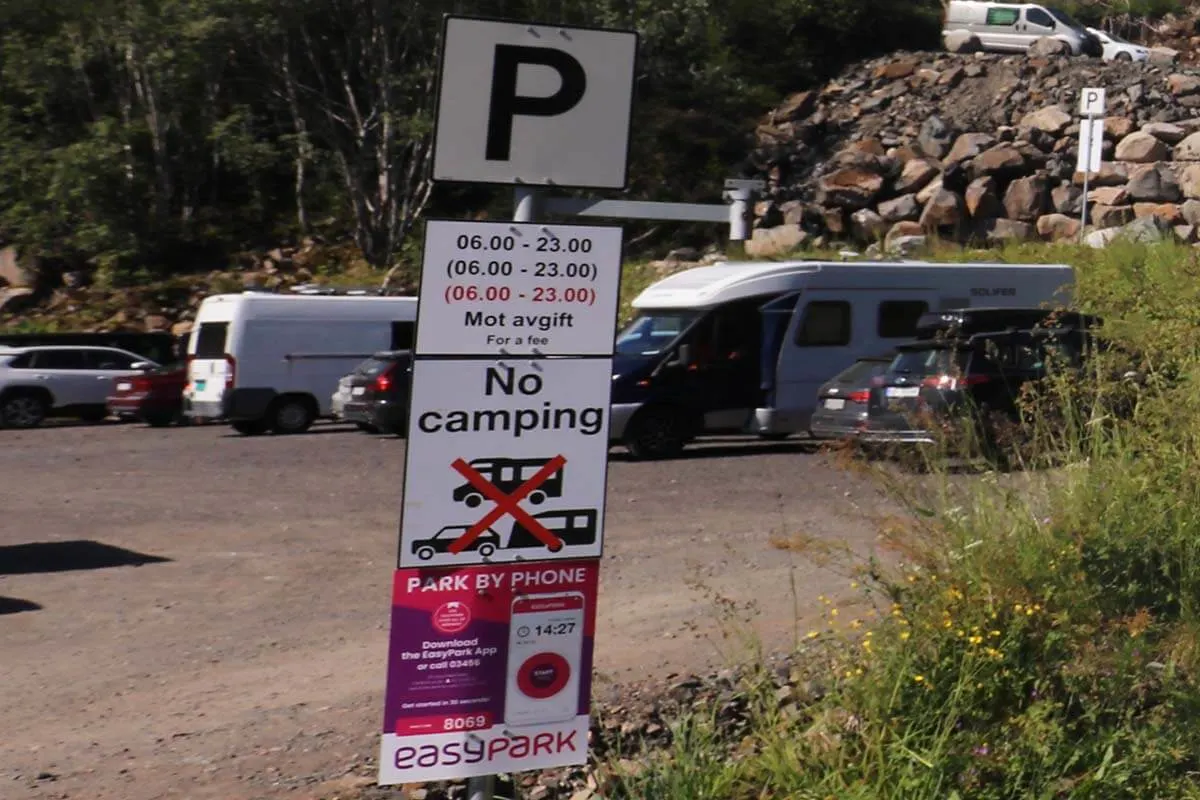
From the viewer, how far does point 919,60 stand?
42469 mm

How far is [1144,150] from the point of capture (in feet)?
114

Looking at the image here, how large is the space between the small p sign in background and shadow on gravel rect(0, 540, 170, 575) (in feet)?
28.9

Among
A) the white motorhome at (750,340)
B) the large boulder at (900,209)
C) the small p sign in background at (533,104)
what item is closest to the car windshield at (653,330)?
the white motorhome at (750,340)

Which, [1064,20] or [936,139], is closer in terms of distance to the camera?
[936,139]

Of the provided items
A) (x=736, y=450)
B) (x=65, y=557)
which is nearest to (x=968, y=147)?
(x=736, y=450)

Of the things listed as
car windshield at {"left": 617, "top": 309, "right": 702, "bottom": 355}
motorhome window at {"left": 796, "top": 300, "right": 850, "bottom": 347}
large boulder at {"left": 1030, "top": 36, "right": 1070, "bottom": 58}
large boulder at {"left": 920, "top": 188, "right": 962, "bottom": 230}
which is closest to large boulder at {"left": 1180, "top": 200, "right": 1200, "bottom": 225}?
large boulder at {"left": 920, "top": 188, "right": 962, "bottom": 230}

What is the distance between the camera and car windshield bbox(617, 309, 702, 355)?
21.2 meters

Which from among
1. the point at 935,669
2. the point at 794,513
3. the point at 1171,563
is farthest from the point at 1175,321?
the point at 794,513

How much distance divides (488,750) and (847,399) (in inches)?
568

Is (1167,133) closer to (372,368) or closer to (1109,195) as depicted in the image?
(1109,195)

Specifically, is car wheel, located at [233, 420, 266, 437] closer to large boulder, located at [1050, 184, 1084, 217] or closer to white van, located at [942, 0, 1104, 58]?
large boulder, located at [1050, 184, 1084, 217]

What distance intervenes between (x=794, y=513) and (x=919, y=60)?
1191 inches

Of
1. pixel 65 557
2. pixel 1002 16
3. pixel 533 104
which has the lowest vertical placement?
pixel 65 557

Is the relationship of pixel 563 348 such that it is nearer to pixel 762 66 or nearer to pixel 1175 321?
pixel 1175 321
